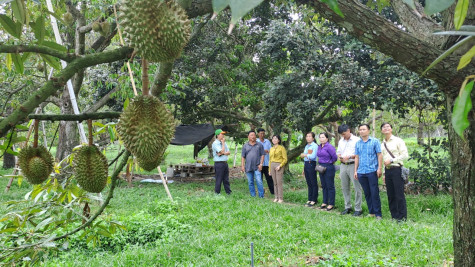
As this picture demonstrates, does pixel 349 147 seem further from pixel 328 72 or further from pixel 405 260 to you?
pixel 405 260

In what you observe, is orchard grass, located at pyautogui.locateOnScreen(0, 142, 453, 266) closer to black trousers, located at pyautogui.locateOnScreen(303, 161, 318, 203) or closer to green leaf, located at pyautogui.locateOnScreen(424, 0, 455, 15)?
black trousers, located at pyautogui.locateOnScreen(303, 161, 318, 203)

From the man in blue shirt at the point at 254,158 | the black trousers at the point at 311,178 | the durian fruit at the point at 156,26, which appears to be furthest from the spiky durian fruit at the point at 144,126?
the man in blue shirt at the point at 254,158

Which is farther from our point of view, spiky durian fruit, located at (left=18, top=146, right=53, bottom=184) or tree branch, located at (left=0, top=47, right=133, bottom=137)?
spiky durian fruit, located at (left=18, top=146, right=53, bottom=184)

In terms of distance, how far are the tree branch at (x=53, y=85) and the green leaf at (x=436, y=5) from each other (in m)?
0.58

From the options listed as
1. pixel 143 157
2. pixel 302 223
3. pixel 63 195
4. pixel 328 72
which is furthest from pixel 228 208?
pixel 143 157

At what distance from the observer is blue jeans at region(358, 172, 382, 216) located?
4.95 m

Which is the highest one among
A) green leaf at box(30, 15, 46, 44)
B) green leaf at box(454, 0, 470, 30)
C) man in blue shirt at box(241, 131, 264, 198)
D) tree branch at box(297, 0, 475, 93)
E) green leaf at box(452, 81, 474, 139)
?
tree branch at box(297, 0, 475, 93)

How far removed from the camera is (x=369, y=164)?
4.96 metres

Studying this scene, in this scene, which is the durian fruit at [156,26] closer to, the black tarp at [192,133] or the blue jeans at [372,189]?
the blue jeans at [372,189]

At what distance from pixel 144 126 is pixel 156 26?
253mm

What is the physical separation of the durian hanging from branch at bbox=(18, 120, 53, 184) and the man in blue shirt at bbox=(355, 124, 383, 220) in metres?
4.30

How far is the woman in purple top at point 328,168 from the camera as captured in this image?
6.01m

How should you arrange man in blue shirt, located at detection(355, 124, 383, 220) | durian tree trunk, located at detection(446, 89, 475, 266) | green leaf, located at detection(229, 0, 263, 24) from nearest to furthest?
green leaf, located at detection(229, 0, 263, 24) → durian tree trunk, located at detection(446, 89, 475, 266) → man in blue shirt, located at detection(355, 124, 383, 220)

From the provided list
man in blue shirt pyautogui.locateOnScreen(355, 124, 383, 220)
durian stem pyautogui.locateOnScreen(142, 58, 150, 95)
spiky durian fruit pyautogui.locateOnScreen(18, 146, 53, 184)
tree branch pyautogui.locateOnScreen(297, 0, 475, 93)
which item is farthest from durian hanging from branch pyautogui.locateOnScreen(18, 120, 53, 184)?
man in blue shirt pyautogui.locateOnScreen(355, 124, 383, 220)
